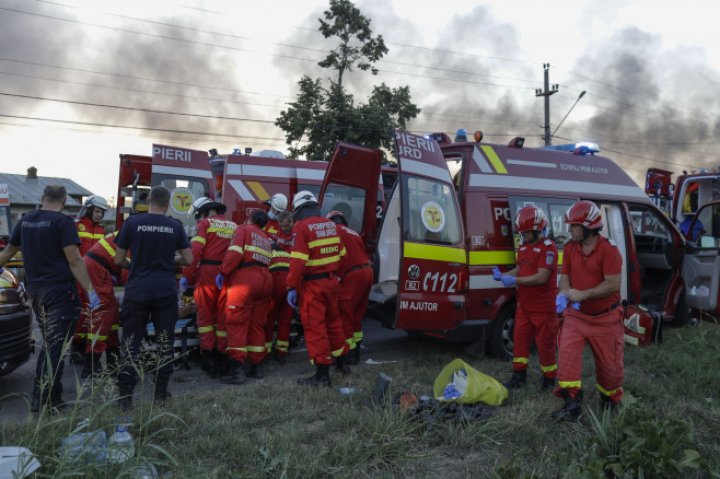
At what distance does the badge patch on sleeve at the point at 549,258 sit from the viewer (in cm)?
512

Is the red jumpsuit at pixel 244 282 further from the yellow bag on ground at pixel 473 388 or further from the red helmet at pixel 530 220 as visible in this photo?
the red helmet at pixel 530 220

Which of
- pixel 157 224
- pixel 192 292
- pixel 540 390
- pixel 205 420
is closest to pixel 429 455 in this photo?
pixel 205 420

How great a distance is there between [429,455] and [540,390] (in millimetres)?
1914

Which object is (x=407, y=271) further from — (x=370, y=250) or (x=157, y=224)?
(x=157, y=224)

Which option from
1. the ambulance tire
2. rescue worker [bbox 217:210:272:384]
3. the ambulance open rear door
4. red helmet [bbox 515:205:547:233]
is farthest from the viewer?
the ambulance tire

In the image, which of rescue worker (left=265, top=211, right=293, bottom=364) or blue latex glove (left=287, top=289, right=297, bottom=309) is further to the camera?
rescue worker (left=265, top=211, right=293, bottom=364)

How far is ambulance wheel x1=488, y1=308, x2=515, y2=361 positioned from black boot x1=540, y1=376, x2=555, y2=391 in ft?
3.23

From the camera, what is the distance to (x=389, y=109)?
74.5 ft

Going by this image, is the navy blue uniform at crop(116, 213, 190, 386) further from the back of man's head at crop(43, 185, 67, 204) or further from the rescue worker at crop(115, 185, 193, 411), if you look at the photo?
the back of man's head at crop(43, 185, 67, 204)

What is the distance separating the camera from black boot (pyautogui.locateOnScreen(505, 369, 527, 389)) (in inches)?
202

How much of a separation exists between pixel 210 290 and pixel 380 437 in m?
2.83

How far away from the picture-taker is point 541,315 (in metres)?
5.14

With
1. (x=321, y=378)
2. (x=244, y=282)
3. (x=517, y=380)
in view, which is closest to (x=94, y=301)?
(x=244, y=282)

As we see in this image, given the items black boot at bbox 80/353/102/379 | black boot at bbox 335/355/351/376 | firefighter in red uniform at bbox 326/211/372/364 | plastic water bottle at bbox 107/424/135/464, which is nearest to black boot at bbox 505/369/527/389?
black boot at bbox 335/355/351/376
